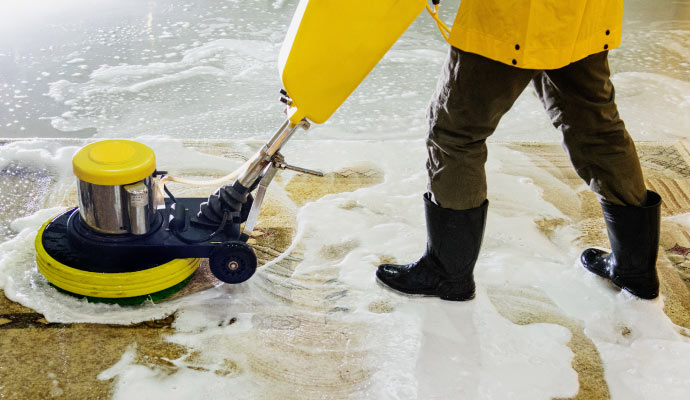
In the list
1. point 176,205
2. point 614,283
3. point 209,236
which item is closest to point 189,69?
point 176,205

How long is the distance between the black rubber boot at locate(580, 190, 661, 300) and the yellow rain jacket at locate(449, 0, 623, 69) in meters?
0.49

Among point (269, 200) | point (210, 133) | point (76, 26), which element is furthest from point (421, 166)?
point (76, 26)

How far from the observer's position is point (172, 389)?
1512mm

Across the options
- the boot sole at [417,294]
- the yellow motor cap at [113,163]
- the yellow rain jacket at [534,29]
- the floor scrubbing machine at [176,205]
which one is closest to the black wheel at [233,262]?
the floor scrubbing machine at [176,205]

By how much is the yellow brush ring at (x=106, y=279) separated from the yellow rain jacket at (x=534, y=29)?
2.96ft

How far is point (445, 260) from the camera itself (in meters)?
1.79

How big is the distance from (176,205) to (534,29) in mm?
1021

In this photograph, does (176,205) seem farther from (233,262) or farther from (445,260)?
(445,260)

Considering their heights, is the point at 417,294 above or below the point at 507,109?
below

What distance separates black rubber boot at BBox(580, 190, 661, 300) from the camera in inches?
69.6

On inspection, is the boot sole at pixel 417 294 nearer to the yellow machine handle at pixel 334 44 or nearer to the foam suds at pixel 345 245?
the foam suds at pixel 345 245

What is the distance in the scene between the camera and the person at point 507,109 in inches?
56.4

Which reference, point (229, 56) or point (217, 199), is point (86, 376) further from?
point (229, 56)

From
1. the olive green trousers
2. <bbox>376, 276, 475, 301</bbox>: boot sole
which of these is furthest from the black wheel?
the olive green trousers
